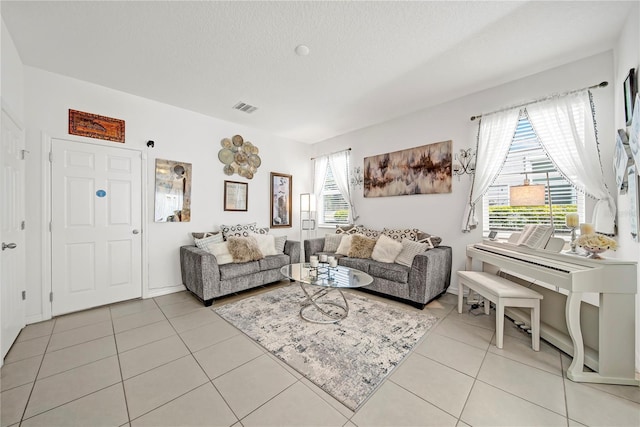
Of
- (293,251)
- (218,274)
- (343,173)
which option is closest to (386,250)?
(293,251)

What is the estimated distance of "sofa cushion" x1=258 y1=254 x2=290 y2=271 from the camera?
11.6 feet

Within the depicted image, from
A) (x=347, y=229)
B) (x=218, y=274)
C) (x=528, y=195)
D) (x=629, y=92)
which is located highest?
(x=629, y=92)

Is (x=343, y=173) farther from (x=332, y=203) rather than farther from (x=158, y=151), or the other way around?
(x=158, y=151)

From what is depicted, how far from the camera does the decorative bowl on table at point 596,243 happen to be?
1677mm

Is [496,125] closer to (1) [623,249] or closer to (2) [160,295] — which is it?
(1) [623,249]

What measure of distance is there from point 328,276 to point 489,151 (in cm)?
259

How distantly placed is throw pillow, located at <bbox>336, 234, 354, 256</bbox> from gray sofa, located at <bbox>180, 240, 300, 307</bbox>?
37.5 inches

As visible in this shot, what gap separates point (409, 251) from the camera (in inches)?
128

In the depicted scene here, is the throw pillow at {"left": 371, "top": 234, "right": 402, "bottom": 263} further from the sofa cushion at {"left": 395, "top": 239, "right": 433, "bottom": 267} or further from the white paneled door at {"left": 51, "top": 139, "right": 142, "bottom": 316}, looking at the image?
the white paneled door at {"left": 51, "top": 139, "right": 142, "bottom": 316}

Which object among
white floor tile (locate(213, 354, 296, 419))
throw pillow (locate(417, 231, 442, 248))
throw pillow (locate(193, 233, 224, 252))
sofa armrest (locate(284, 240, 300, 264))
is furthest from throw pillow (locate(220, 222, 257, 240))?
throw pillow (locate(417, 231, 442, 248))

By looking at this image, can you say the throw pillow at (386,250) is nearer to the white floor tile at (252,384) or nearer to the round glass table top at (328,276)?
the round glass table top at (328,276)

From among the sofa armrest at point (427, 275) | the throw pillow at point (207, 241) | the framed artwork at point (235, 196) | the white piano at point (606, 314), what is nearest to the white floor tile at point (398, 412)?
the white piano at point (606, 314)

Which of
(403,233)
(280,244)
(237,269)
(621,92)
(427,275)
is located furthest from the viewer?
(280,244)

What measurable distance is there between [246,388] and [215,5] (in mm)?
2772
